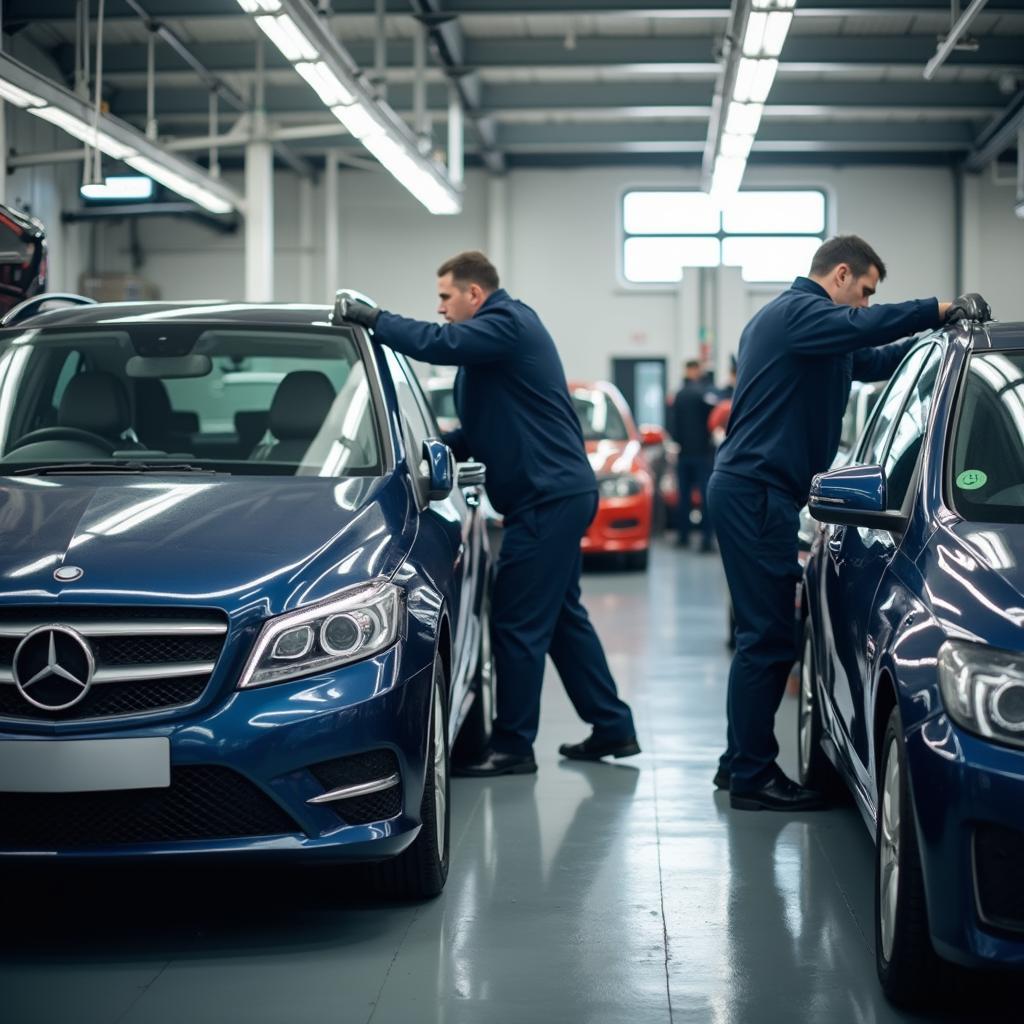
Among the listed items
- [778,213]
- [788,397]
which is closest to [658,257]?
[778,213]

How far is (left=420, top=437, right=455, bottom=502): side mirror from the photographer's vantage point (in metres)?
3.99

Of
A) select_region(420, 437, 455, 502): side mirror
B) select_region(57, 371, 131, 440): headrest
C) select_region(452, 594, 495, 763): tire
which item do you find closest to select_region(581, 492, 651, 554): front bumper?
select_region(452, 594, 495, 763): tire

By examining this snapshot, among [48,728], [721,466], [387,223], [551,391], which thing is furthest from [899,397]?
[387,223]

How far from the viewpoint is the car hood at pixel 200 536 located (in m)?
3.19

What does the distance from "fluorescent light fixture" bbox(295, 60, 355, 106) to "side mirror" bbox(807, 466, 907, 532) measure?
756cm

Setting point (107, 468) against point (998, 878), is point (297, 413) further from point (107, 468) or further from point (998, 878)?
point (998, 878)

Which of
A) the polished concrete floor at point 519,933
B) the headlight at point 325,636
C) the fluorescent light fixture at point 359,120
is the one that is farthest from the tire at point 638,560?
the headlight at point 325,636

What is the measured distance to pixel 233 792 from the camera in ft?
10.3

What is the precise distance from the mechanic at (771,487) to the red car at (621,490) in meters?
7.82

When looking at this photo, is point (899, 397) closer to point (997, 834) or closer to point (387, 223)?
point (997, 834)

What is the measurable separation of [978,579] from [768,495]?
1.83 metres

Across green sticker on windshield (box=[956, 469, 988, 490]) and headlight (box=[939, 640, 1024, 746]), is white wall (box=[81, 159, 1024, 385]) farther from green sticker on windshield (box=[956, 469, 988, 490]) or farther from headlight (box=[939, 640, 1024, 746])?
headlight (box=[939, 640, 1024, 746])

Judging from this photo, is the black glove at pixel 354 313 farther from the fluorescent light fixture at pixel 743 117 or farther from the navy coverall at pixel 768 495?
the fluorescent light fixture at pixel 743 117

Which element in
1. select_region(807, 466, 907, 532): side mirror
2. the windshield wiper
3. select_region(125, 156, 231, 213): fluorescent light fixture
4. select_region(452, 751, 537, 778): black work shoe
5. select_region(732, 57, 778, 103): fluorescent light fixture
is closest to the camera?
select_region(807, 466, 907, 532): side mirror
